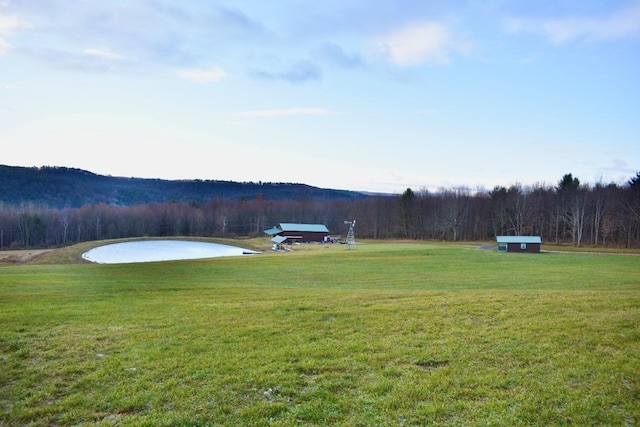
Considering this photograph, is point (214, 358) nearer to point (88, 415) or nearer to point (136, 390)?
point (136, 390)

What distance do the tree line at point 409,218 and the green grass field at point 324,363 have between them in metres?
71.4

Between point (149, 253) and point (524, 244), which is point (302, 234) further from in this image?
point (524, 244)

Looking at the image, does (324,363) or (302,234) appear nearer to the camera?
(324,363)

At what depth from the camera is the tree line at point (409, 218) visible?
242 feet

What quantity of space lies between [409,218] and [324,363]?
97.4 meters

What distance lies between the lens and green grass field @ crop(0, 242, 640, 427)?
19.4 ft

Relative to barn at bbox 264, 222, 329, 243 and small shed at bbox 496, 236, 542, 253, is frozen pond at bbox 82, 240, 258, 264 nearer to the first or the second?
barn at bbox 264, 222, 329, 243

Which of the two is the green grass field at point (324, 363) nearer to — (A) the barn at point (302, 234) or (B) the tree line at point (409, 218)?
(B) the tree line at point (409, 218)

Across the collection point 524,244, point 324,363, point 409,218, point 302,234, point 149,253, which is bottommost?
point 149,253

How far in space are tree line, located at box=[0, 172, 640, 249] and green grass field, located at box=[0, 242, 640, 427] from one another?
234ft

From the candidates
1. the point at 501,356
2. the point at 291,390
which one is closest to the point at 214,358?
the point at 291,390

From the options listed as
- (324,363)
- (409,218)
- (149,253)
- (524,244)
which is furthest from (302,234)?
(324,363)

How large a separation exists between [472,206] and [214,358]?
317 feet

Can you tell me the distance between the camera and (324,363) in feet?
25.1
